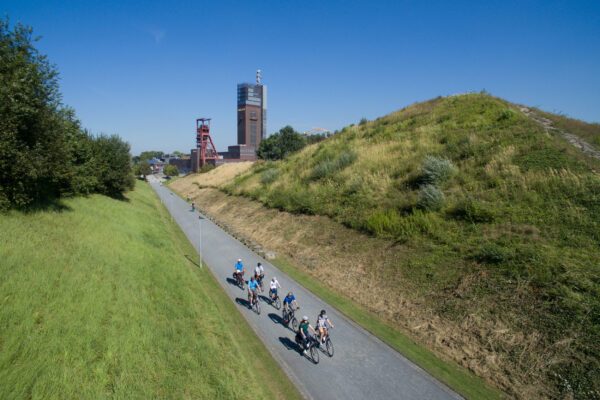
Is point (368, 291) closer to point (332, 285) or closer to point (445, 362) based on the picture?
point (332, 285)

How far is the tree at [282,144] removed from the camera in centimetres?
9531

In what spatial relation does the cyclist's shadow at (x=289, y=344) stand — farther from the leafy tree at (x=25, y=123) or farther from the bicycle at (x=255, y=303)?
the leafy tree at (x=25, y=123)

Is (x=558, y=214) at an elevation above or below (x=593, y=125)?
below

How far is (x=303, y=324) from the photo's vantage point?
1272 cm

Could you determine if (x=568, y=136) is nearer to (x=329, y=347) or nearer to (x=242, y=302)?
(x=329, y=347)

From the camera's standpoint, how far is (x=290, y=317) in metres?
15.1

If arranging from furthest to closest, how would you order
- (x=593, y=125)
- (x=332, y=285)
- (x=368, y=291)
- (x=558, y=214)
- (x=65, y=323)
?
(x=593, y=125) < (x=332, y=285) < (x=368, y=291) < (x=558, y=214) < (x=65, y=323)

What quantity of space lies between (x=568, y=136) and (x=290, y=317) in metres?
24.6

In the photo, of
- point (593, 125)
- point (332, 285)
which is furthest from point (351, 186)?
point (593, 125)

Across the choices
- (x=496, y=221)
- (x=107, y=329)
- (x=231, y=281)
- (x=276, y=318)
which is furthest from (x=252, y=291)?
(x=496, y=221)

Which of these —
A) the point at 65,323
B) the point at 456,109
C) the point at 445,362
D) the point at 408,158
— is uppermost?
the point at 456,109

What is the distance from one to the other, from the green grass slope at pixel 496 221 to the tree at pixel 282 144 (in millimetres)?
61359

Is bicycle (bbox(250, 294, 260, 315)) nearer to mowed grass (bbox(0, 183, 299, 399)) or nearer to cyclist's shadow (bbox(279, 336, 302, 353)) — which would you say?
mowed grass (bbox(0, 183, 299, 399))

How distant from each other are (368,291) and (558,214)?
10.5 meters
